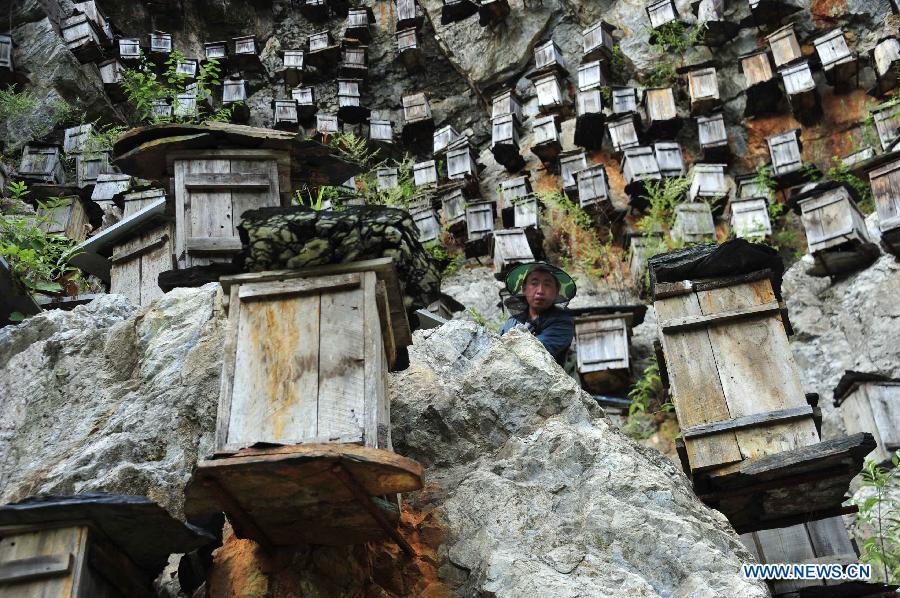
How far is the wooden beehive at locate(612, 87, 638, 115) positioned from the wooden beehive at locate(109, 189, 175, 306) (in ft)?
39.1

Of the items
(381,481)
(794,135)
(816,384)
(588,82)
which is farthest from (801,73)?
(381,481)

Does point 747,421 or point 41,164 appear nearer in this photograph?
point 747,421

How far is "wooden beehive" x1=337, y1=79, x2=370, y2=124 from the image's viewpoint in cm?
2483

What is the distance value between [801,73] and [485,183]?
24.2 feet

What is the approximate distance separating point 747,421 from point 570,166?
42.4ft

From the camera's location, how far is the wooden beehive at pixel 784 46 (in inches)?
782

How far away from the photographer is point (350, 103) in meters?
24.8

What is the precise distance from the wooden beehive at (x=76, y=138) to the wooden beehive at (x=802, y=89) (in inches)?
627

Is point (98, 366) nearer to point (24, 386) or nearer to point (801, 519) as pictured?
point (24, 386)

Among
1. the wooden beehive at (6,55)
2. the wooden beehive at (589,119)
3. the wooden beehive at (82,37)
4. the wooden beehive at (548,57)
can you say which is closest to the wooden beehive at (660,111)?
the wooden beehive at (589,119)

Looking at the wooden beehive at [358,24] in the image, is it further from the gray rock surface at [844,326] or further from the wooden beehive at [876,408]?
the wooden beehive at [876,408]

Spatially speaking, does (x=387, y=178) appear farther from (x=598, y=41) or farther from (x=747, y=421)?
(x=747, y=421)

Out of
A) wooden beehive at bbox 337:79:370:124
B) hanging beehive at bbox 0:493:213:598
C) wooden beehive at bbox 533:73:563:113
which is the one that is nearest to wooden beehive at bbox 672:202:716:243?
wooden beehive at bbox 533:73:563:113

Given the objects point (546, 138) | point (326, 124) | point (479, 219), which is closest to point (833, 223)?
point (479, 219)
